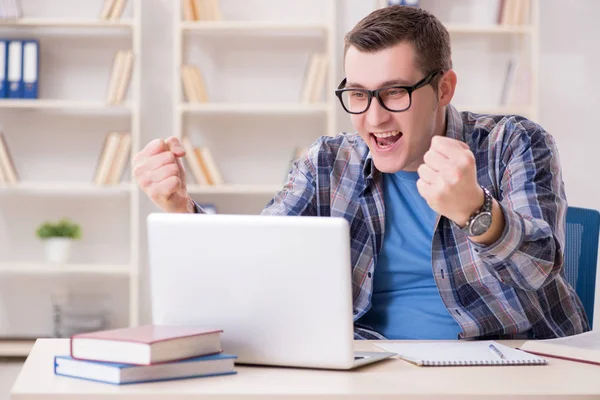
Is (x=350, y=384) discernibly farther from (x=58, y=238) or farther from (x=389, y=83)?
(x=58, y=238)

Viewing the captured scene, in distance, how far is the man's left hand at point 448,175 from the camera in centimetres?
120

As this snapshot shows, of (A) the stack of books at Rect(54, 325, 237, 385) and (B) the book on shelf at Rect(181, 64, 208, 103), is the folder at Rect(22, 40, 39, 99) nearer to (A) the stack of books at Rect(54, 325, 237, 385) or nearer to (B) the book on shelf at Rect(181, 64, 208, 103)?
(B) the book on shelf at Rect(181, 64, 208, 103)

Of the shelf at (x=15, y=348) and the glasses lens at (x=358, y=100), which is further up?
the glasses lens at (x=358, y=100)

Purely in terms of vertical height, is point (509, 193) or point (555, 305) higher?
point (509, 193)

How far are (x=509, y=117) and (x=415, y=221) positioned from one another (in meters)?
0.32

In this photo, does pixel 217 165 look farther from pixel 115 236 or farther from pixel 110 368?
pixel 110 368

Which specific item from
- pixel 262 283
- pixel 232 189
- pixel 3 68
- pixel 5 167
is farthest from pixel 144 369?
pixel 3 68

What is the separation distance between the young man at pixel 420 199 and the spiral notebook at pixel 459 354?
0.69ft

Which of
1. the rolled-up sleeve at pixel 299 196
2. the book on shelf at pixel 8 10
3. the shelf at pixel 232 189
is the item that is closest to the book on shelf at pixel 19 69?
the book on shelf at pixel 8 10

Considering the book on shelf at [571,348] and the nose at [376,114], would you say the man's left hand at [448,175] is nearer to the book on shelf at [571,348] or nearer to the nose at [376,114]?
the book on shelf at [571,348]

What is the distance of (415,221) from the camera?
1.80m

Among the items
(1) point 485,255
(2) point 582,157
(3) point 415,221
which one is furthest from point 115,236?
(1) point 485,255

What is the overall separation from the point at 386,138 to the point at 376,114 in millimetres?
85

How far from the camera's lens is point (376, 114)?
65.6 inches
